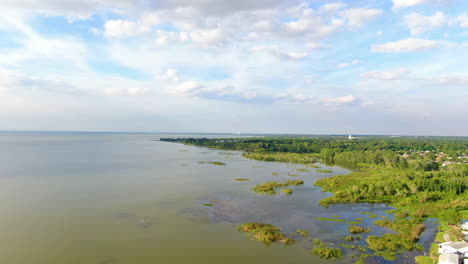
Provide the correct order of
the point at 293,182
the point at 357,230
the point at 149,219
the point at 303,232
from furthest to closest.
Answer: the point at 293,182 < the point at 149,219 < the point at 357,230 < the point at 303,232

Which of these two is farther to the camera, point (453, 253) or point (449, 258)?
point (453, 253)

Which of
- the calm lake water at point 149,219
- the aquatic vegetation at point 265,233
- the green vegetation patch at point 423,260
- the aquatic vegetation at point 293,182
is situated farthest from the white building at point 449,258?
the aquatic vegetation at point 293,182

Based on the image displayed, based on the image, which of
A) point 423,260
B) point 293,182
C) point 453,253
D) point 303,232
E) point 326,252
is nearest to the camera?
point 453,253

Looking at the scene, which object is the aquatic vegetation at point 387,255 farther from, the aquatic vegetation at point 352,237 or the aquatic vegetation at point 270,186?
the aquatic vegetation at point 270,186

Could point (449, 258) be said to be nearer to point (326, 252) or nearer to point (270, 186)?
point (326, 252)

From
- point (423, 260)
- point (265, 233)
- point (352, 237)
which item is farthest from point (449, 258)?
point (265, 233)

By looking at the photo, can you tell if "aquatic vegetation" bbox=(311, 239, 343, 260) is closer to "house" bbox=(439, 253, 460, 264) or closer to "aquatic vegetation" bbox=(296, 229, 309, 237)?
"aquatic vegetation" bbox=(296, 229, 309, 237)

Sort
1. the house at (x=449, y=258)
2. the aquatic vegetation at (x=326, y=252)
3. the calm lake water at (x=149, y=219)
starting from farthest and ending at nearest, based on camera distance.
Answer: the calm lake water at (x=149, y=219) → the aquatic vegetation at (x=326, y=252) → the house at (x=449, y=258)
